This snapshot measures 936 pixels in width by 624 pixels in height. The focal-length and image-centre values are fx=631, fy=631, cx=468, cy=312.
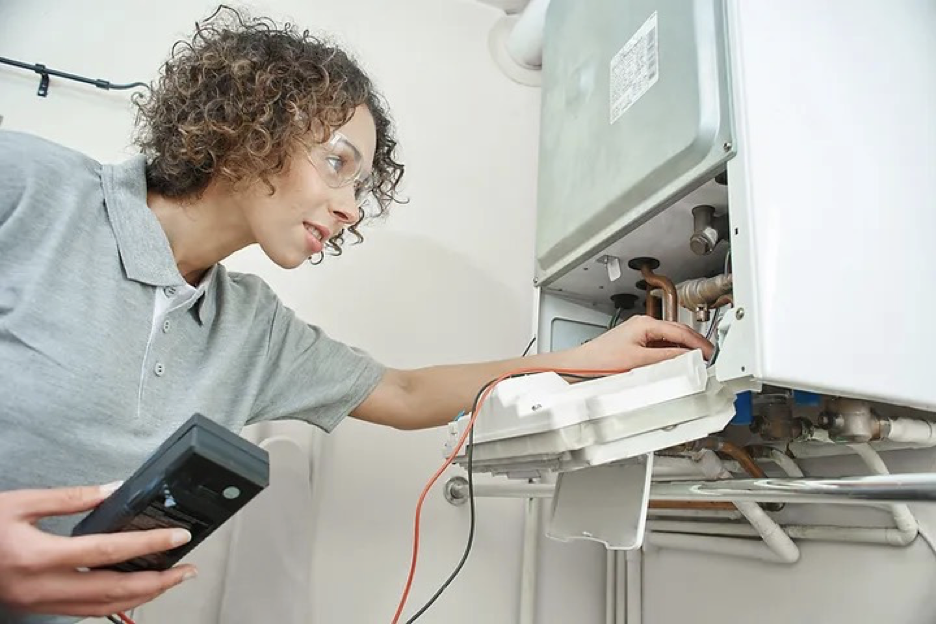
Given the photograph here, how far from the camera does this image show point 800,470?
0.87 m

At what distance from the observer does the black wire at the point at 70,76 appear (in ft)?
3.75

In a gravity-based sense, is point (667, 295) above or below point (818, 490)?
A: above

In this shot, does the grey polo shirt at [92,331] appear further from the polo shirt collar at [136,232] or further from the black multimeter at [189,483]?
the black multimeter at [189,483]

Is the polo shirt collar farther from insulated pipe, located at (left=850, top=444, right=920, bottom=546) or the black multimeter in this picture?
insulated pipe, located at (left=850, top=444, right=920, bottom=546)

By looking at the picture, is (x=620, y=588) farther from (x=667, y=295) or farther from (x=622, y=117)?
(x=622, y=117)

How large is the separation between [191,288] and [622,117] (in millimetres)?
575

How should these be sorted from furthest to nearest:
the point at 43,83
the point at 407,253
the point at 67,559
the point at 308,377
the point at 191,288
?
the point at 407,253 → the point at 43,83 → the point at 308,377 → the point at 191,288 → the point at 67,559

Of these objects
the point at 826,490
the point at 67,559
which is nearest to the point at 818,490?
the point at 826,490

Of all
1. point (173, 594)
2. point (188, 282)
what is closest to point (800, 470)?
point (188, 282)

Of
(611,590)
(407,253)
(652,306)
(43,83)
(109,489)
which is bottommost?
(611,590)

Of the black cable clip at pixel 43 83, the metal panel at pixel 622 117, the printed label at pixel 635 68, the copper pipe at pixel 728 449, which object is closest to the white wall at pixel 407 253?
the black cable clip at pixel 43 83

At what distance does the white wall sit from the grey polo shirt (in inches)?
16.2

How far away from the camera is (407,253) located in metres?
1.33

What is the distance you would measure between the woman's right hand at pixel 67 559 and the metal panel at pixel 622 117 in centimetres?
59
